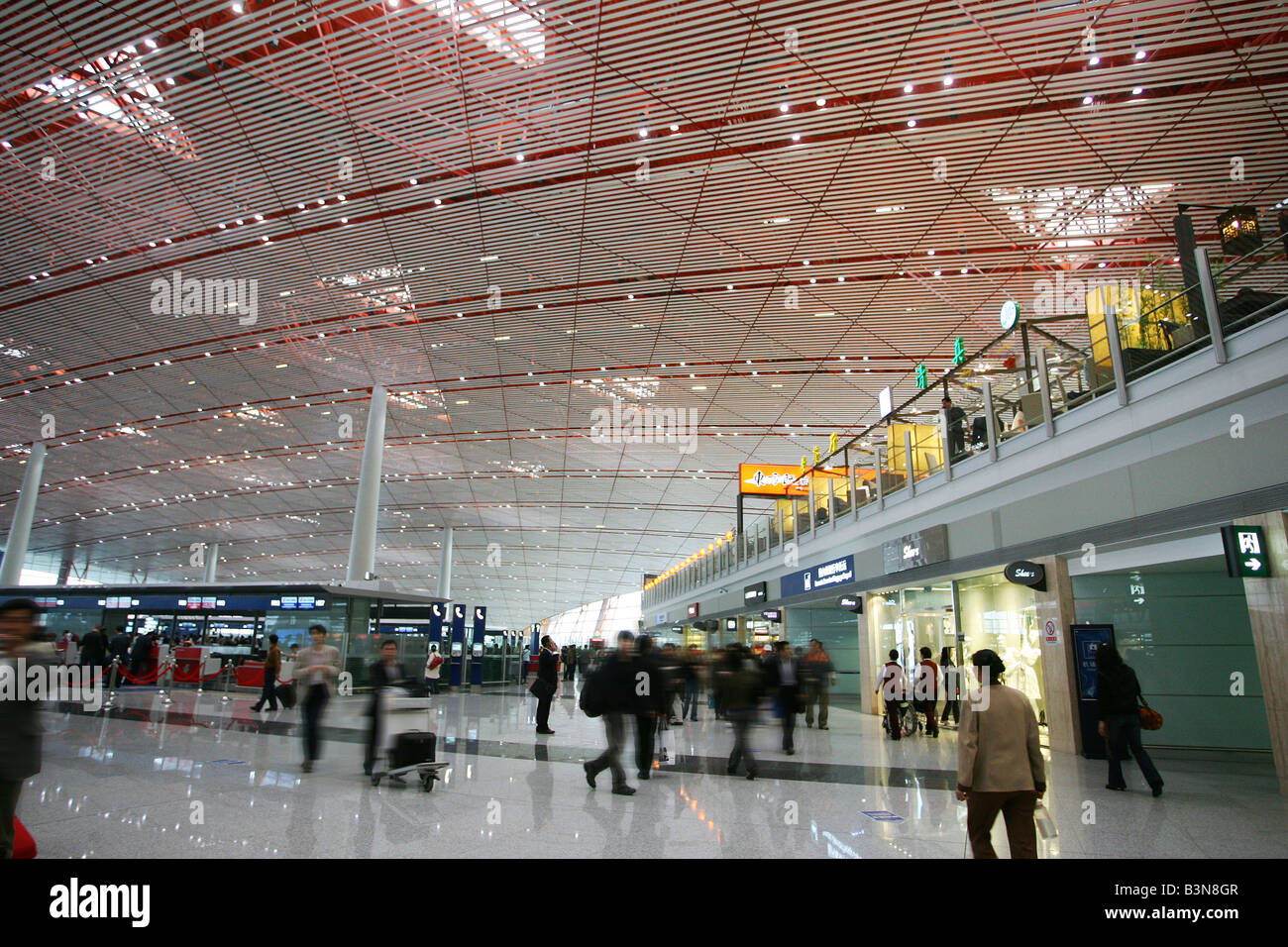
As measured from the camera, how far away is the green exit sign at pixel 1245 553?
24.2 ft

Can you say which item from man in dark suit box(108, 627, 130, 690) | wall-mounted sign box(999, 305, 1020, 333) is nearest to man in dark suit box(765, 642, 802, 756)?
wall-mounted sign box(999, 305, 1020, 333)

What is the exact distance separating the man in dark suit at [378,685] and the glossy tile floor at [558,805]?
40 centimetres

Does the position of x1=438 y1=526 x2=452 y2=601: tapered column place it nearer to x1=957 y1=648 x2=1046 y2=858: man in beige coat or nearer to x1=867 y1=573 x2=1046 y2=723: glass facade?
x1=867 y1=573 x2=1046 y2=723: glass facade

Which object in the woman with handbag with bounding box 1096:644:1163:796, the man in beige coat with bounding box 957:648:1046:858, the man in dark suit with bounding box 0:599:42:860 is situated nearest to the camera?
the man in dark suit with bounding box 0:599:42:860

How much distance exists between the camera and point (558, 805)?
6.50m

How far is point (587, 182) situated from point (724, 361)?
9776 millimetres

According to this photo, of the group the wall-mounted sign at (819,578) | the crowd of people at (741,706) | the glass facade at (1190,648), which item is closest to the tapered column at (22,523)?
the crowd of people at (741,706)

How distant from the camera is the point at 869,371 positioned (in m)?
24.1

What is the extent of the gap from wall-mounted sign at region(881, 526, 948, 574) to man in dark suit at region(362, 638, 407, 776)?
10.3 meters

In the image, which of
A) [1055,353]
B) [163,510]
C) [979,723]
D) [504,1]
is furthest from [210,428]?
[979,723]

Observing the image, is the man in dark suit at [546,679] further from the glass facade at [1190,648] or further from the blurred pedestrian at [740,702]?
the glass facade at [1190,648]

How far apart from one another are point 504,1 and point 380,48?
7.74ft

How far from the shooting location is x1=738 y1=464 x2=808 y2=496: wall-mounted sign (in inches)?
1082
